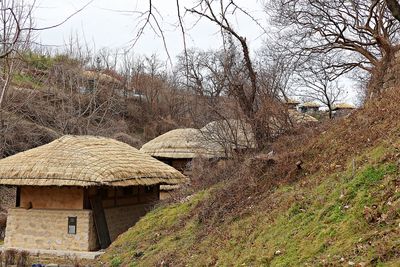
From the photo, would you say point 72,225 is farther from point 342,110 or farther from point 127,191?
point 342,110

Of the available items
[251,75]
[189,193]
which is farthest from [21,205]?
[251,75]

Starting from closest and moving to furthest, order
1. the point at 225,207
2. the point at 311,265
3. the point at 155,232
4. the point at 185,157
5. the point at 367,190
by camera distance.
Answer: the point at 311,265, the point at 367,190, the point at 225,207, the point at 155,232, the point at 185,157

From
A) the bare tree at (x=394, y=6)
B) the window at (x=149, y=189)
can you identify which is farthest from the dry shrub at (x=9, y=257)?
the bare tree at (x=394, y=6)

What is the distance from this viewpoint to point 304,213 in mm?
7578

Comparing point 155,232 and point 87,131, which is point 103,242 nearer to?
point 155,232

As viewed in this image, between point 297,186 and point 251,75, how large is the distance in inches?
297

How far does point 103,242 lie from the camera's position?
15.8m

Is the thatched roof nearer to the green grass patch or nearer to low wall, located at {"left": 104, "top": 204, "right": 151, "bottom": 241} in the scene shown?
low wall, located at {"left": 104, "top": 204, "right": 151, "bottom": 241}

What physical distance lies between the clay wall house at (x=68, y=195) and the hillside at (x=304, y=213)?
240 cm

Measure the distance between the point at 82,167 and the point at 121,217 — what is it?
2.80 m

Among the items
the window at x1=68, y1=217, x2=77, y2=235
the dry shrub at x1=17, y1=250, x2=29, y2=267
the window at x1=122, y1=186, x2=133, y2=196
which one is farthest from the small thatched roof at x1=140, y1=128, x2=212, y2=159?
the dry shrub at x1=17, y1=250, x2=29, y2=267

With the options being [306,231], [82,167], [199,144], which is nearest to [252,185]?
[306,231]

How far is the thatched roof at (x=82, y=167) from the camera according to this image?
15.3 meters

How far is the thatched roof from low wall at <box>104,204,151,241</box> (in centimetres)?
146
